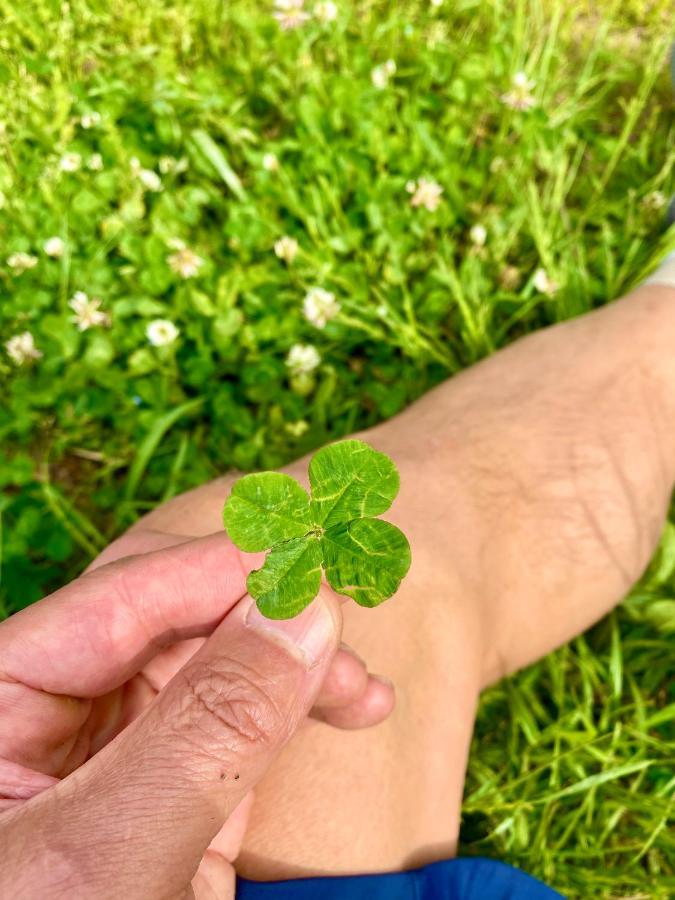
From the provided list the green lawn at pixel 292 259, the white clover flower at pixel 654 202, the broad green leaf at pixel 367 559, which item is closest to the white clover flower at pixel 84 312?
the green lawn at pixel 292 259

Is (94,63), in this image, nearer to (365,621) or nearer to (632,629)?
(365,621)

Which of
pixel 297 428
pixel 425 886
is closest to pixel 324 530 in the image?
pixel 425 886

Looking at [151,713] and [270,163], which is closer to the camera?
[151,713]

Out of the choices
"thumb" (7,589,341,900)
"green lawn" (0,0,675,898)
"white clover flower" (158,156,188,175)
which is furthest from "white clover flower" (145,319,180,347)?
"thumb" (7,589,341,900)

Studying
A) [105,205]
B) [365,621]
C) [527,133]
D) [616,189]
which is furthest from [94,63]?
[365,621]

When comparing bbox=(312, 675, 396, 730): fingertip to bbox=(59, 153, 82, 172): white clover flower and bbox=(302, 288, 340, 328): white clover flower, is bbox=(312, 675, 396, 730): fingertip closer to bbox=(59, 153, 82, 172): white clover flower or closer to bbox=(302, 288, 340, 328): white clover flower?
bbox=(302, 288, 340, 328): white clover flower

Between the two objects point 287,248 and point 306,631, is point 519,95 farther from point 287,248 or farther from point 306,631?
point 306,631

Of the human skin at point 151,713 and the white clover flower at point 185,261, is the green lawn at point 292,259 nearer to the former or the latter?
the white clover flower at point 185,261
